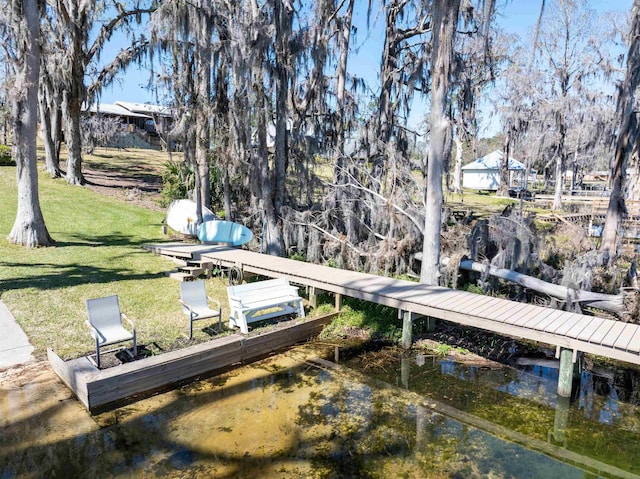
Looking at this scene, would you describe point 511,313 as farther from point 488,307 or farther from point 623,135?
point 623,135

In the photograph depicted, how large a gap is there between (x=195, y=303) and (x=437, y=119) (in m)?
5.00

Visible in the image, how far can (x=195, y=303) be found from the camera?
6.79 meters

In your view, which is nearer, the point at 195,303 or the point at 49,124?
the point at 195,303

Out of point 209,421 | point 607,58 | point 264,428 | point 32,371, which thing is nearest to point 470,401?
point 264,428

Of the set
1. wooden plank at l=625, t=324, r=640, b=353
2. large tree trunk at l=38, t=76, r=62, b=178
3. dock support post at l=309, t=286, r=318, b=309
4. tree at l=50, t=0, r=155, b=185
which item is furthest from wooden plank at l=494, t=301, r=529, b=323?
large tree trunk at l=38, t=76, r=62, b=178

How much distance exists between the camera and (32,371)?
553cm

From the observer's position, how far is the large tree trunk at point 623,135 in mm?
11258

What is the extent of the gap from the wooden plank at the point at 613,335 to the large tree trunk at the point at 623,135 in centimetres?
609

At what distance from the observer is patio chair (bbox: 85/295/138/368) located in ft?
18.3

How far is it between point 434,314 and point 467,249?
11.9ft

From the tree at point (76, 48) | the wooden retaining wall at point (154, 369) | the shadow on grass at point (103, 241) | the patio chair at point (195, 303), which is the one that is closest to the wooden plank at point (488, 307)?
the wooden retaining wall at point (154, 369)

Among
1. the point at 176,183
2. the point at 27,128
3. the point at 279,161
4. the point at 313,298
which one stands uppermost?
the point at 27,128

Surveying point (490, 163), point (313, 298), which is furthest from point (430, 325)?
point (490, 163)

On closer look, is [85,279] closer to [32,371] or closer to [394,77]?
[32,371]
